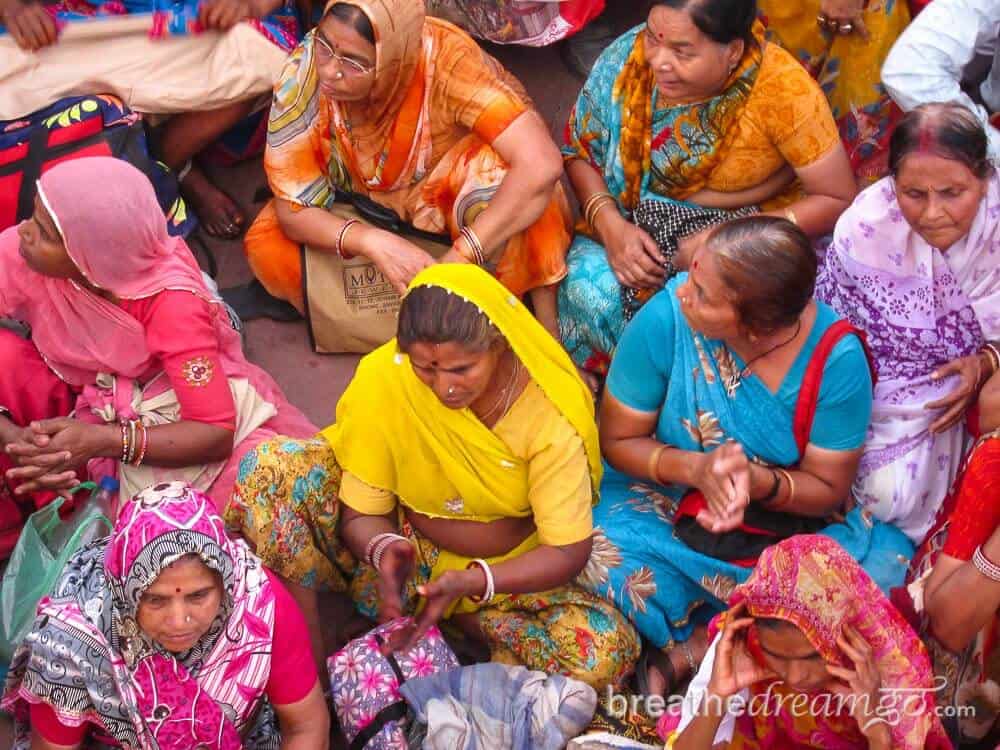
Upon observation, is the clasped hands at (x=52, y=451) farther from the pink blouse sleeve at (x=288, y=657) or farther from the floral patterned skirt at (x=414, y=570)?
the pink blouse sleeve at (x=288, y=657)

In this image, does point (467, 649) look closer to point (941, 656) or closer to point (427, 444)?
point (427, 444)

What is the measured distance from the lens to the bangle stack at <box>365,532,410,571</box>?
3527 mm

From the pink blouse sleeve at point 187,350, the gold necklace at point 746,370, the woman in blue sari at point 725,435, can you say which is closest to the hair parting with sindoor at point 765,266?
the woman in blue sari at point 725,435

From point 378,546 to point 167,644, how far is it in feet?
2.00

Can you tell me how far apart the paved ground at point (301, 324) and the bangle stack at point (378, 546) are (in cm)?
104

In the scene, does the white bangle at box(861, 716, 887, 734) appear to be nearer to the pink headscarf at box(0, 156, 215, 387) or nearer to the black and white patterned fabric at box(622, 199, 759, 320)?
the black and white patterned fabric at box(622, 199, 759, 320)

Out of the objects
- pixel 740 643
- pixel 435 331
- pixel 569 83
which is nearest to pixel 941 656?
pixel 740 643

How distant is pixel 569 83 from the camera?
17.7ft

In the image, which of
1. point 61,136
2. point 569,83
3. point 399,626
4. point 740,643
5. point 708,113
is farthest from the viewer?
point 569,83

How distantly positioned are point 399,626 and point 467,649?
45 cm

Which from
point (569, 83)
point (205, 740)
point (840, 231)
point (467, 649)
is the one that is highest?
point (840, 231)

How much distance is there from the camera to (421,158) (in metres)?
4.41

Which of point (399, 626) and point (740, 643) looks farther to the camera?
point (399, 626)

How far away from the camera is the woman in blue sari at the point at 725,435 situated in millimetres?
3361
